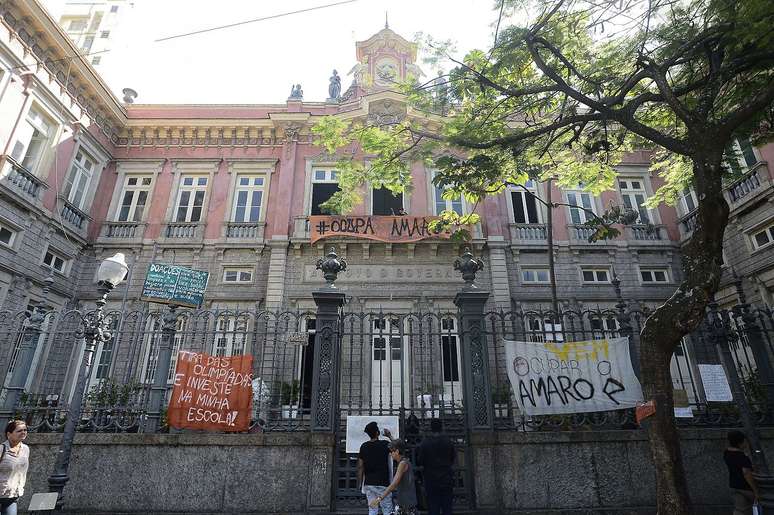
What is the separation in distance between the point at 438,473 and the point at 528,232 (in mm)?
13074

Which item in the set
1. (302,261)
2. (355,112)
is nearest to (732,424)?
(302,261)

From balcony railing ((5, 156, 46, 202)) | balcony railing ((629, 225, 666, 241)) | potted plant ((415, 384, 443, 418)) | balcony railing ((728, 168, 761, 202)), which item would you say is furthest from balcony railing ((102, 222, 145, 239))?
balcony railing ((728, 168, 761, 202))

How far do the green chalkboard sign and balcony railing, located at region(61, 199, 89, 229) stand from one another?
12.1 ft

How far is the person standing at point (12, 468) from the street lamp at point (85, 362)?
0.41 meters

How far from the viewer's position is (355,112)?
1856cm

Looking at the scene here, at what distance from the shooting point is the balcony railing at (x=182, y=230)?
17.5 meters

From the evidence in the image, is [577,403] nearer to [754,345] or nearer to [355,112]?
[754,345]

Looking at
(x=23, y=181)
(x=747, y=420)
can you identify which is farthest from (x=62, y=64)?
(x=747, y=420)

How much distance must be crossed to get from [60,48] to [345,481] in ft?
56.6

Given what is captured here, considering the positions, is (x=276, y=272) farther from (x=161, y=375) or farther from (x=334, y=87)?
(x=334, y=87)

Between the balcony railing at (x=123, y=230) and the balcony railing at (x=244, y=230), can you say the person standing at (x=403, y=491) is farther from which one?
the balcony railing at (x=123, y=230)

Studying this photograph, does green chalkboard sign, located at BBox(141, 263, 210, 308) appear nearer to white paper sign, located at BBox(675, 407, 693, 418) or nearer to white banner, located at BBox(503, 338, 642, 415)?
white banner, located at BBox(503, 338, 642, 415)

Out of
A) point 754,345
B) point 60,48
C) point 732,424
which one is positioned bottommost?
point 732,424

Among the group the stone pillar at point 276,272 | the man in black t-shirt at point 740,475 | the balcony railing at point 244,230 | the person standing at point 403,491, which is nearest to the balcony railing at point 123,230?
the balcony railing at point 244,230
